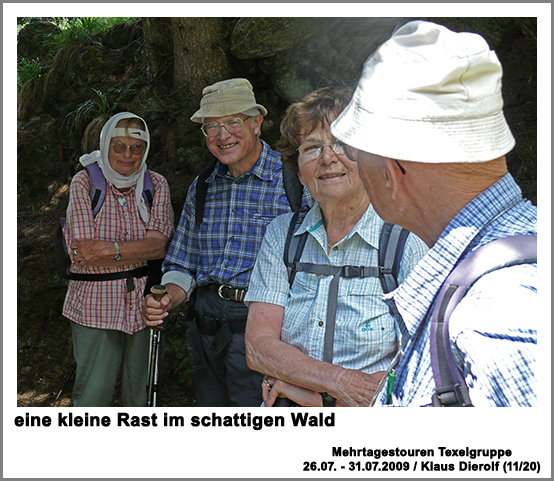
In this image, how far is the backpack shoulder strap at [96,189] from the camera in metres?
3.28

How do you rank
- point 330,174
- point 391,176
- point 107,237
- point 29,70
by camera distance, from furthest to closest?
1. point 29,70
2. point 107,237
3. point 330,174
4. point 391,176

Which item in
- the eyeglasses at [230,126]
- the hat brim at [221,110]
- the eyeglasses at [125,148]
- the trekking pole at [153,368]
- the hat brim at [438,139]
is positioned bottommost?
the trekking pole at [153,368]

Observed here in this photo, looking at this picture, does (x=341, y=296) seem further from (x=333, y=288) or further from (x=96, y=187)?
(x=96, y=187)

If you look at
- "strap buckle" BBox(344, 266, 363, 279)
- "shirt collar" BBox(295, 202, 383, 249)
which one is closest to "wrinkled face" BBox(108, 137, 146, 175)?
"shirt collar" BBox(295, 202, 383, 249)

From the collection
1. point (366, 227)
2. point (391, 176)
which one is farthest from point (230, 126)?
point (391, 176)

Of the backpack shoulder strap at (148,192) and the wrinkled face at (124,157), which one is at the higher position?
the wrinkled face at (124,157)

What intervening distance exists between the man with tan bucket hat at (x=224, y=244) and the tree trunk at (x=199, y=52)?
2.10 meters

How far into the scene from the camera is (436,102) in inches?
50.3

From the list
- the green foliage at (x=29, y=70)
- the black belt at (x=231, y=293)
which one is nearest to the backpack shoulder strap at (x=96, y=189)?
the black belt at (x=231, y=293)

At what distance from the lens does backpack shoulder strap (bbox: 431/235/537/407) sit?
1.15 m

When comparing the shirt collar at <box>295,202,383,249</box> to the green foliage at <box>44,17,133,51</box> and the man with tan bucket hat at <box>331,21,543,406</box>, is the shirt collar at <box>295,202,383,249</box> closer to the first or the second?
the man with tan bucket hat at <box>331,21,543,406</box>

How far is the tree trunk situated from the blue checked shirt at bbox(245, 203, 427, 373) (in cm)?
331

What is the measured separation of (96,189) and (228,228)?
3.14ft

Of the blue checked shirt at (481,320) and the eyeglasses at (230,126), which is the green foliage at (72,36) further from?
the blue checked shirt at (481,320)
